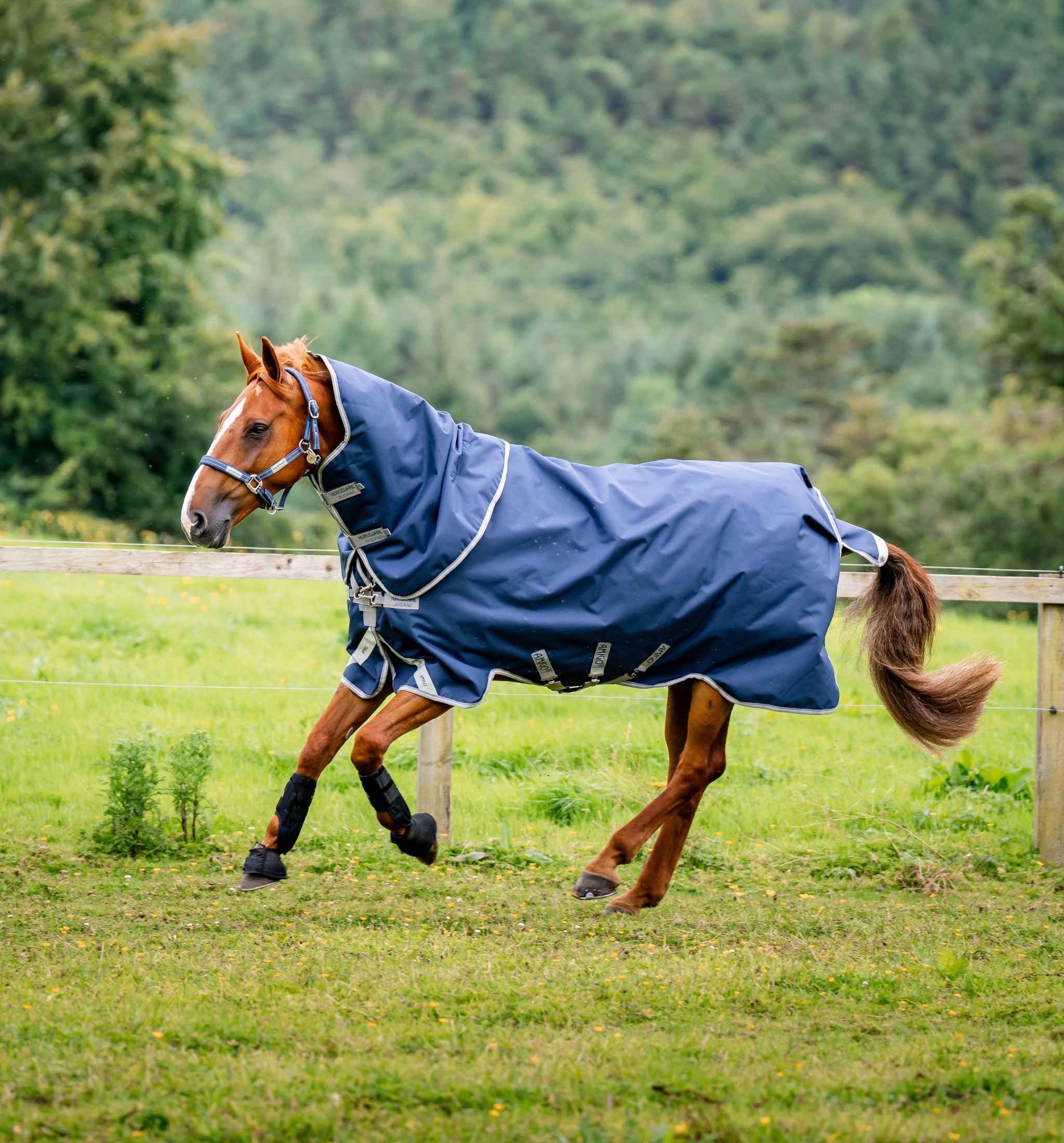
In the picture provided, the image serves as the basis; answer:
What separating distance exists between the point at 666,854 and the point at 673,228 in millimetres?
106865

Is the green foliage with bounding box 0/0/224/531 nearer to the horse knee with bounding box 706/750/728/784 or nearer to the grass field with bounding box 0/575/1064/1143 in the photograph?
the grass field with bounding box 0/575/1064/1143

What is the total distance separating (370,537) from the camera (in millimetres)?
4703

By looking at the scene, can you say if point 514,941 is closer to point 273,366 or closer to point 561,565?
point 561,565

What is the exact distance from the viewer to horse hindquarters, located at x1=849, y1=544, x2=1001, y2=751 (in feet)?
18.3

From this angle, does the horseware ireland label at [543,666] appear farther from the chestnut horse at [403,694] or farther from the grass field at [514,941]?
the grass field at [514,941]

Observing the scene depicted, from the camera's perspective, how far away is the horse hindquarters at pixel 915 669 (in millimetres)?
5578

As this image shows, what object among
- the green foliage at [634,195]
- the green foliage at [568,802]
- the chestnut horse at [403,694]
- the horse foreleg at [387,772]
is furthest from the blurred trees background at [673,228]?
the horse foreleg at [387,772]

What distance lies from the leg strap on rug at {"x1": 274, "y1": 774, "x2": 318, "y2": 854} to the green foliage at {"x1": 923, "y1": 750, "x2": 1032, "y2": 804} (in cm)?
390

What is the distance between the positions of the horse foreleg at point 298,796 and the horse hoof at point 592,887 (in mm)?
1194

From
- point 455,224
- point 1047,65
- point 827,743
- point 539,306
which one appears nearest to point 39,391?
point 827,743

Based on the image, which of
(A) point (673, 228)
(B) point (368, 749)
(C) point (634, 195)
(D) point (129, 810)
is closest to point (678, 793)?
(B) point (368, 749)

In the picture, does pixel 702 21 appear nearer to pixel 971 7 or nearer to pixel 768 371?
pixel 971 7

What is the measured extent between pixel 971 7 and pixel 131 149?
13361 cm

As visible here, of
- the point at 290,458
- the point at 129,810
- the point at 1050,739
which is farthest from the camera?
the point at 1050,739
